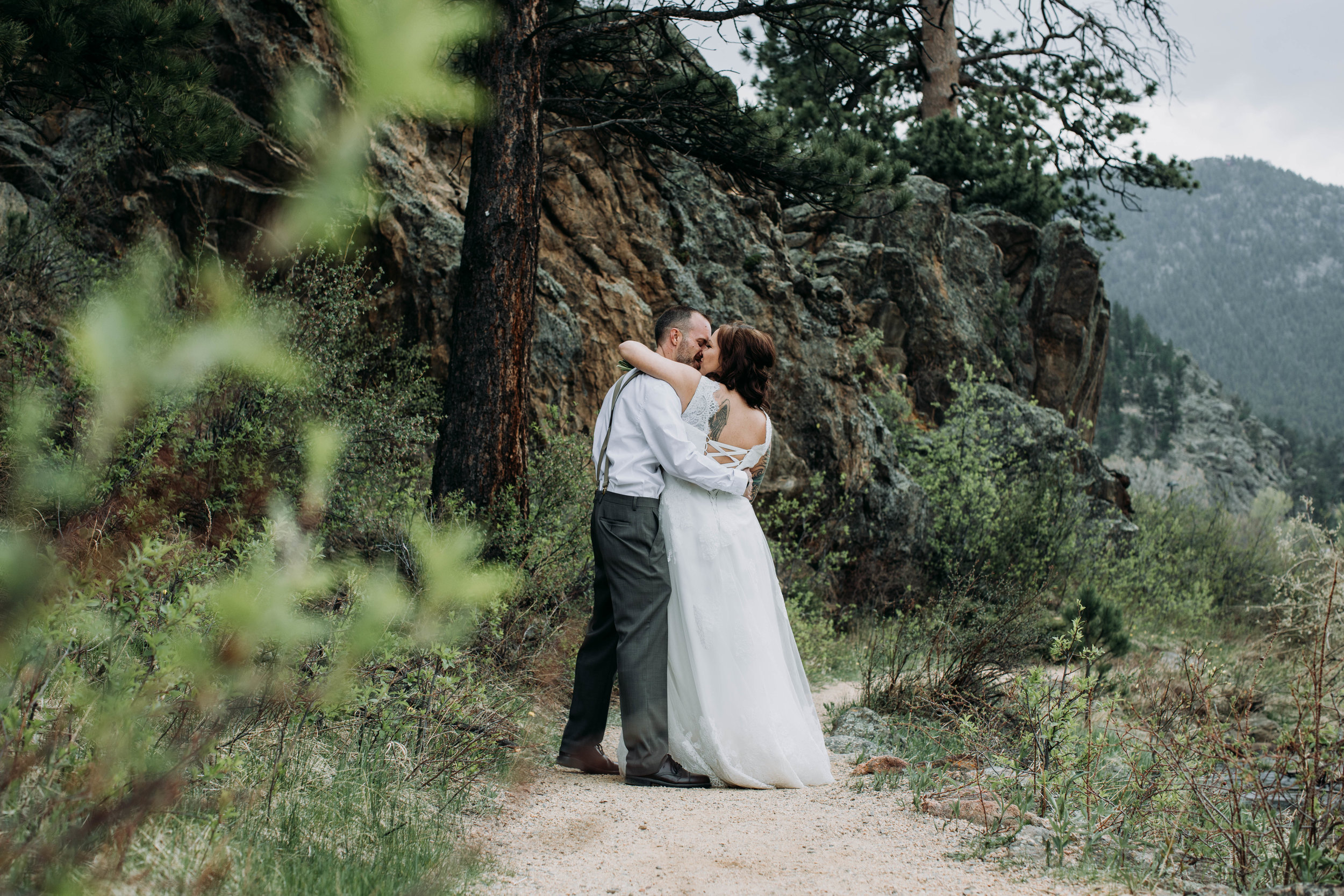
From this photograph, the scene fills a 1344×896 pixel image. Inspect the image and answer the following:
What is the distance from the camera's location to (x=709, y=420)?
4215 mm

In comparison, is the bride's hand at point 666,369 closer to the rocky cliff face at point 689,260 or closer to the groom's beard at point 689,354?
the groom's beard at point 689,354

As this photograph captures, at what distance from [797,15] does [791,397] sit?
14.6 ft

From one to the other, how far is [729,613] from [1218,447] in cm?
6756

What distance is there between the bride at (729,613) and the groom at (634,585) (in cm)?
9

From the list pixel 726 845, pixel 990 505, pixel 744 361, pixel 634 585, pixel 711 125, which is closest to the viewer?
pixel 726 845

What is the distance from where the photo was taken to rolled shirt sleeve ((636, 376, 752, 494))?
3.99 meters

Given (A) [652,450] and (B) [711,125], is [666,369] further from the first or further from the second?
(B) [711,125]

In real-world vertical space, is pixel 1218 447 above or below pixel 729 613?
above

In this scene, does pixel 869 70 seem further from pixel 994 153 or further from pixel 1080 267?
pixel 1080 267

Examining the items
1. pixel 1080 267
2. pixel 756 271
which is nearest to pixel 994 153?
pixel 1080 267

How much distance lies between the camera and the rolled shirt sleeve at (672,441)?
3992mm

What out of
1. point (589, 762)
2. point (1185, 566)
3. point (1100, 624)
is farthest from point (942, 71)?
point (589, 762)

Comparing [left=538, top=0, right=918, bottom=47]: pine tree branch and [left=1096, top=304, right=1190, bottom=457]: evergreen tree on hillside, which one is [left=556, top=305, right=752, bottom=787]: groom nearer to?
[left=538, top=0, right=918, bottom=47]: pine tree branch

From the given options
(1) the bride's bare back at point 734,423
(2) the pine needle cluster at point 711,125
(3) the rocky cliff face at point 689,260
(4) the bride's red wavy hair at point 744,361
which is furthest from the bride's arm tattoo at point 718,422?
(3) the rocky cliff face at point 689,260
